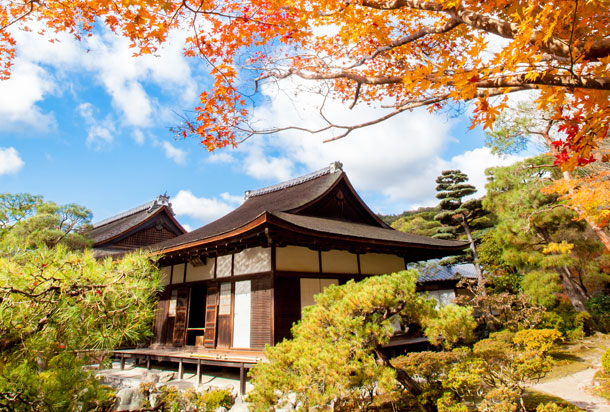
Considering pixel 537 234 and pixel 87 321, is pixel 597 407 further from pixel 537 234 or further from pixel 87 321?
pixel 537 234

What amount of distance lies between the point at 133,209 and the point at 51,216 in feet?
32.7

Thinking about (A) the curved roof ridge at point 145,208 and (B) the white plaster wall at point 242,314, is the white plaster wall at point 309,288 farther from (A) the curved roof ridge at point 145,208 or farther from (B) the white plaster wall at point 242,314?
(A) the curved roof ridge at point 145,208

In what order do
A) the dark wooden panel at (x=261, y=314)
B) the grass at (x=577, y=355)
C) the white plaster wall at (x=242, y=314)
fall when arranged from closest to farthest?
the dark wooden panel at (x=261, y=314), the white plaster wall at (x=242, y=314), the grass at (x=577, y=355)

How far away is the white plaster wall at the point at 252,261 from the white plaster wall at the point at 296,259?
24 centimetres

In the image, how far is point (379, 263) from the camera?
→ 9.39 m

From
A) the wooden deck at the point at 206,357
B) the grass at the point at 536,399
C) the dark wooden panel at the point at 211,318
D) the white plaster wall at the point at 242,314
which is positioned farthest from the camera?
the dark wooden panel at the point at 211,318

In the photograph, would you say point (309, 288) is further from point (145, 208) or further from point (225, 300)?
point (145, 208)

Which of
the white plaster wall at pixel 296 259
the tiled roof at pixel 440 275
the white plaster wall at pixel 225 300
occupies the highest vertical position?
the tiled roof at pixel 440 275

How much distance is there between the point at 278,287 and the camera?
7090 millimetres

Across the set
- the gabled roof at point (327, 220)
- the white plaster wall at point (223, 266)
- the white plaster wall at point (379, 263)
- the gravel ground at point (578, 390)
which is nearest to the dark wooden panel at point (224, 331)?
the white plaster wall at point (223, 266)

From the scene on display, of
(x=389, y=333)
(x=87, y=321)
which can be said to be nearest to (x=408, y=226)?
(x=389, y=333)

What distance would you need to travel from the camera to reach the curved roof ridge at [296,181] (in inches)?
458

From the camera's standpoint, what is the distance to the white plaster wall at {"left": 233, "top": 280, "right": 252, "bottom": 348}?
7.18m

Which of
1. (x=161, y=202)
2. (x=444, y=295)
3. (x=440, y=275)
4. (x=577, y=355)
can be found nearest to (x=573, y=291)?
(x=577, y=355)
